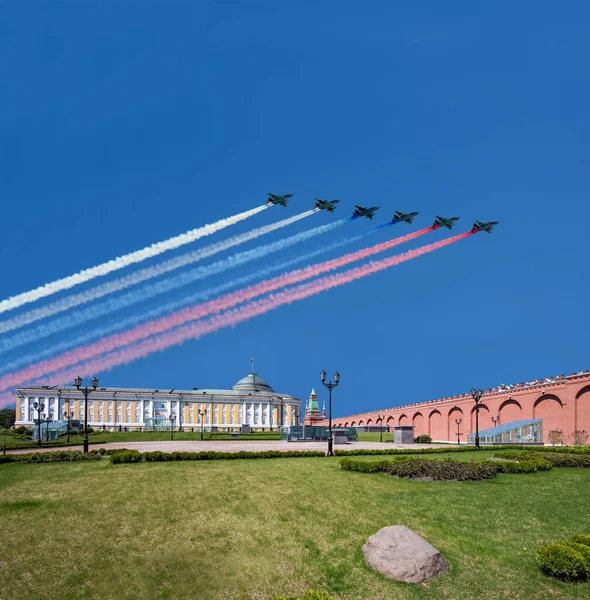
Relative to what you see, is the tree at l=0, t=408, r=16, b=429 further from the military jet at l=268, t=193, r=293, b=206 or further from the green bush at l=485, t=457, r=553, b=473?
the green bush at l=485, t=457, r=553, b=473

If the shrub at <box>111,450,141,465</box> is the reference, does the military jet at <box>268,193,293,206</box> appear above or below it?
above

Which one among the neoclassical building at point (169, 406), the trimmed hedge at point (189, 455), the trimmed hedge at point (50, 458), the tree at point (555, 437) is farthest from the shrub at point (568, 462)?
the neoclassical building at point (169, 406)

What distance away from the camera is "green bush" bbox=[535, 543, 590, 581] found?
1428 centimetres

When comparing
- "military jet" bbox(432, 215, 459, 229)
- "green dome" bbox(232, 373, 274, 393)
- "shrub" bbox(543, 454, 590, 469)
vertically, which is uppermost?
"military jet" bbox(432, 215, 459, 229)

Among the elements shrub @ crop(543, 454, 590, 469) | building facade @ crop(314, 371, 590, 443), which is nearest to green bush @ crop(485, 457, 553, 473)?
shrub @ crop(543, 454, 590, 469)

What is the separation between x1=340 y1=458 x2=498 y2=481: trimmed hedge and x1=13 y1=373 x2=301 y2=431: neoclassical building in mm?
86346

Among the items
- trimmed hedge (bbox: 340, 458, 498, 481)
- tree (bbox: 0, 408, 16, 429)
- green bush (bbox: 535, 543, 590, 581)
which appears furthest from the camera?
tree (bbox: 0, 408, 16, 429)

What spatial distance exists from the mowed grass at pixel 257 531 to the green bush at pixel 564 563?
9.3 inches

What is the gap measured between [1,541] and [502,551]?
534 inches

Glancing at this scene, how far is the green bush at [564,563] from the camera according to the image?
14.3 meters

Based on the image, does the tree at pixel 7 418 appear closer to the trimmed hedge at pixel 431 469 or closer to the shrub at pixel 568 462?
the trimmed hedge at pixel 431 469

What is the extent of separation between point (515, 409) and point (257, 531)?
5571 centimetres

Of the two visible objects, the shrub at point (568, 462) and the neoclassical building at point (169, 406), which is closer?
the shrub at point (568, 462)

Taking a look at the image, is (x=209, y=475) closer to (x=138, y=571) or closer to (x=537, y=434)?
(x=138, y=571)
